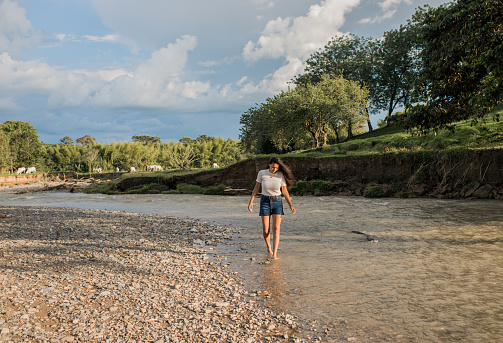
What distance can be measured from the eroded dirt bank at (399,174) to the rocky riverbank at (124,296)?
1695 cm

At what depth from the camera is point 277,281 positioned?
607cm

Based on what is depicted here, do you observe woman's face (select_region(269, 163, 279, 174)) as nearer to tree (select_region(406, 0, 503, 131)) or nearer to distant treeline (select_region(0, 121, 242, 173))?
tree (select_region(406, 0, 503, 131))

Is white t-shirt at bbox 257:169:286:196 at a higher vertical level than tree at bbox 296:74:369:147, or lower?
lower

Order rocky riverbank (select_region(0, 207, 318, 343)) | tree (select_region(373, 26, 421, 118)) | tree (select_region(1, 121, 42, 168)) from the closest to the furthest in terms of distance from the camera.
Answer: rocky riverbank (select_region(0, 207, 318, 343))
tree (select_region(373, 26, 421, 118))
tree (select_region(1, 121, 42, 168))

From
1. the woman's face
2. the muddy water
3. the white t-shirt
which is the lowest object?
the muddy water

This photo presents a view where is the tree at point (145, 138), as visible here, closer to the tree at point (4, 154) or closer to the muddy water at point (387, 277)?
the tree at point (4, 154)

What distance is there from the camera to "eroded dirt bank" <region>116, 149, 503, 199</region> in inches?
771

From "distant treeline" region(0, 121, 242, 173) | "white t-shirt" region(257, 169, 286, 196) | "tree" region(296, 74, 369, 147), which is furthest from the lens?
"distant treeline" region(0, 121, 242, 173)

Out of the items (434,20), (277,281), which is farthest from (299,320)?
(434,20)

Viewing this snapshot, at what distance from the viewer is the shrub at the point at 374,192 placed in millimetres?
22172

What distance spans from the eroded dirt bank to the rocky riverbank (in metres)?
17.0

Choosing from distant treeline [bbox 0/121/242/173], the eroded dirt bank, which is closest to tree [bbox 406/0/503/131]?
the eroded dirt bank

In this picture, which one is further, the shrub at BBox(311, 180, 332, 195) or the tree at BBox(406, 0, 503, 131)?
the shrub at BBox(311, 180, 332, 195)

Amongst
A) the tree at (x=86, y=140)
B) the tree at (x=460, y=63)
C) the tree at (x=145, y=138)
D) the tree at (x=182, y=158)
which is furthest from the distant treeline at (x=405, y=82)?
the tree at (x=86, y=140)
